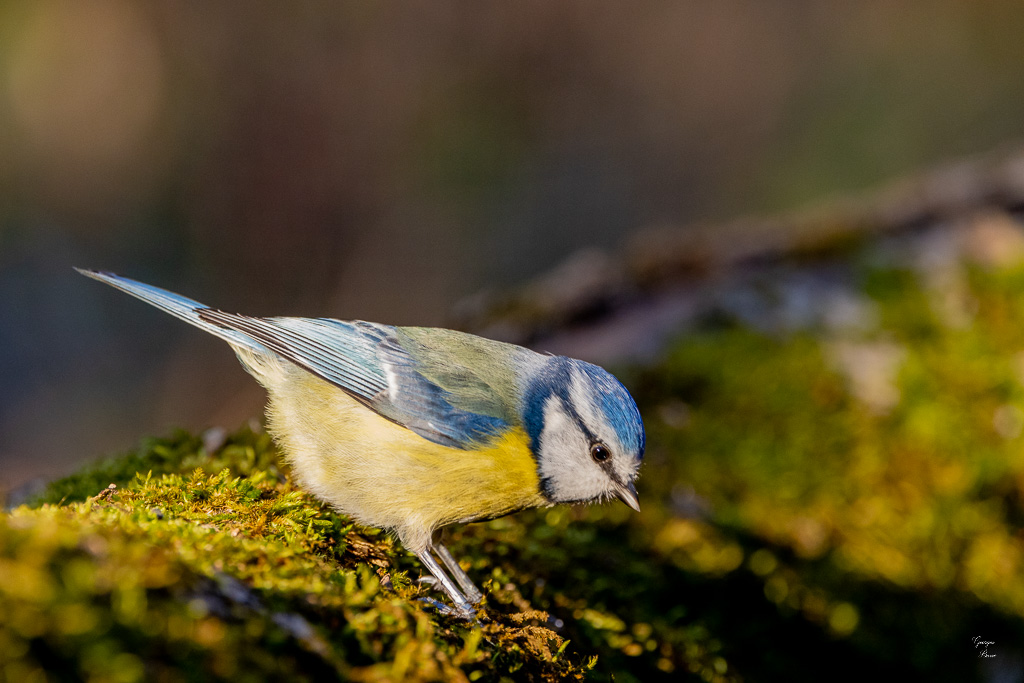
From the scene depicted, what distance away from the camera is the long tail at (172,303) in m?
2.38

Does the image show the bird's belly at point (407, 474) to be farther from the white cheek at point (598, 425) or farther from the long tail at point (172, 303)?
the long tail at point (172, 303)

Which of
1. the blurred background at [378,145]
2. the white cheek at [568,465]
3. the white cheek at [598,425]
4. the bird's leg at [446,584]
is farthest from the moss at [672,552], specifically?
the blurred background at [378,145]

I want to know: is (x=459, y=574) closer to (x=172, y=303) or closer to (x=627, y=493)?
(x=627, y=493)

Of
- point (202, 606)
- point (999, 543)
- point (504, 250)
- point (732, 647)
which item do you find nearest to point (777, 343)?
point (999, 543)

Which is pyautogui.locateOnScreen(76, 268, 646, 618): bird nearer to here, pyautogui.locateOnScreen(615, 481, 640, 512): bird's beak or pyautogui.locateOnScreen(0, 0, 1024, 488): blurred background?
pyautogui.locateOnScreen(615, 481, 640, 512): bird's beak

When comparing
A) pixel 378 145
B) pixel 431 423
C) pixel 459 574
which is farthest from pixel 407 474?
pixel 378 145

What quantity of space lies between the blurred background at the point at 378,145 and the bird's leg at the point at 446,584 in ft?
13.5

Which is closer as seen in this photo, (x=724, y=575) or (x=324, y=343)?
(x=324, y=343)

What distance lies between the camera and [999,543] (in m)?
3.07

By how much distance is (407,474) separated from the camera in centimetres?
219

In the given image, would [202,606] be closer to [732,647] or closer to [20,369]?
[732,647]

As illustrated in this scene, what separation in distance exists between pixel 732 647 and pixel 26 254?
7542 millimetres

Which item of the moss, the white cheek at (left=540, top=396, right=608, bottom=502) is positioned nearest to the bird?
the white cheek at (left=540, top=396, right=608, bottom=502)

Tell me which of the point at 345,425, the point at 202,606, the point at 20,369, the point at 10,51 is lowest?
the point at 202,606
